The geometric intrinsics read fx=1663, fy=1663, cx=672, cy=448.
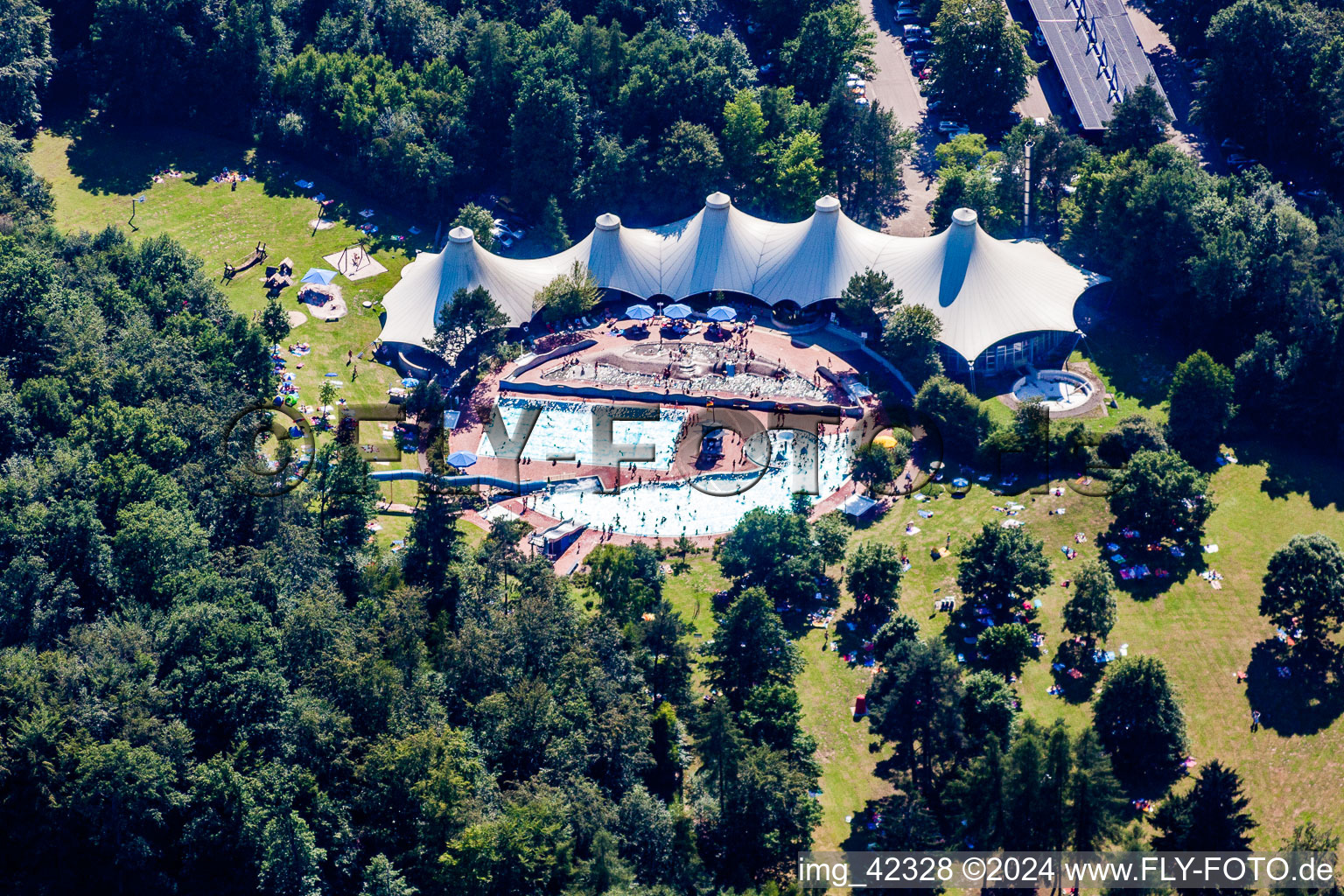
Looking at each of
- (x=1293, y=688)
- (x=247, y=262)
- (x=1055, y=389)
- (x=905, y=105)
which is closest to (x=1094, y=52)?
(x=905, y=105)

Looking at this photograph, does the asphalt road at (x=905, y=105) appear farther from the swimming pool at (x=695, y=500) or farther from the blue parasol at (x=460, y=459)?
the blue parasol at (x=460, y=459)

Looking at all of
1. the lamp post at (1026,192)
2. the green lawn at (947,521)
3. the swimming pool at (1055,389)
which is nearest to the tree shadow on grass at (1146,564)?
the green lawn at (947,521)

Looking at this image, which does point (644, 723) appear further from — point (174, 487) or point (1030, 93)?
point (1030, 93)

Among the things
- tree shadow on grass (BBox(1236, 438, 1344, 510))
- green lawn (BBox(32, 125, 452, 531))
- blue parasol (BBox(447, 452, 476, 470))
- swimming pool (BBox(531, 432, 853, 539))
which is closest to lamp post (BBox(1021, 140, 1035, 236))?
tree shadow on grass (BBox(1236, 438, 1344, 510))

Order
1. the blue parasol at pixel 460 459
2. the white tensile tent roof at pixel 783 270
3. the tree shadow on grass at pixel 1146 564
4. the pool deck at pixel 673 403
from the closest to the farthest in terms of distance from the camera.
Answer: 1. the tree shadow on grass at pixel 1146 564
2. the pool deck at pixel 673 403
3. the blue parasol at pixel 460 459
4. the white tensile tent roof at pixel 783 270

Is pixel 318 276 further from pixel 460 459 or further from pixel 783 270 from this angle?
pixel 783 270

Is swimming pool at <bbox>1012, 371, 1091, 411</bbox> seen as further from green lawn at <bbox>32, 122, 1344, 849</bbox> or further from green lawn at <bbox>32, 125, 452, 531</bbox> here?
green lawn at <bbox>32, 125, 452, 531</bbox>
